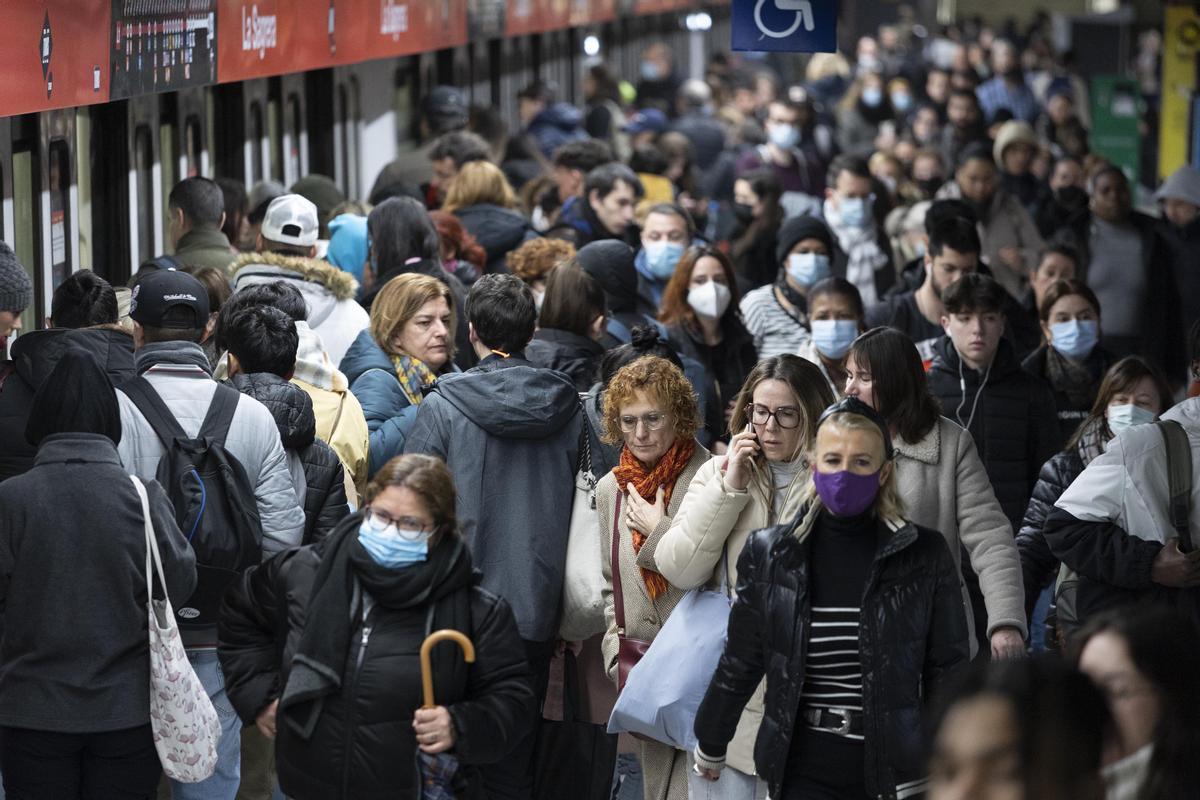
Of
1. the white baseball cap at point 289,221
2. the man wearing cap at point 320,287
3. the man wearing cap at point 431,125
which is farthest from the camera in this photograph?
the man wearing cap at point 431,125

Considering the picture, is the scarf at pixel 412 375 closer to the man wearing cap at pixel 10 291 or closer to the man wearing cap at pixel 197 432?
the man wearing cap at pixel 197 432

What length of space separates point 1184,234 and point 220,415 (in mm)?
6784

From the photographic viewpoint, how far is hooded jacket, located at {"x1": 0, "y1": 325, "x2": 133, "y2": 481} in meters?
5.32

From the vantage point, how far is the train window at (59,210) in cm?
780

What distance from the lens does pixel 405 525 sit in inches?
173

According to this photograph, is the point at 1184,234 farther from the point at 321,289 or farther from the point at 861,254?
the point at 321,289

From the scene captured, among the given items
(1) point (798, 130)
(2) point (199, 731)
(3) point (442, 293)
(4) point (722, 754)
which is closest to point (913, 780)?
(4) point (722, 754)

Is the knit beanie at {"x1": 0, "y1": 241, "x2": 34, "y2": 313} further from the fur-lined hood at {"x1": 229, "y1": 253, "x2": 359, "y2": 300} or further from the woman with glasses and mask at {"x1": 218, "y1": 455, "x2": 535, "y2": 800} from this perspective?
the woman with glasses and mask at {"x1": 218, "y1": 455, "x2": 535, "y2": 800}

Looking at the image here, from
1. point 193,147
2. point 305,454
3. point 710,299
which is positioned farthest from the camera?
point 193,147

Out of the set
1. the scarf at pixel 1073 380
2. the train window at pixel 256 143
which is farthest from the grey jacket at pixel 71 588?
the train window at pixel 256 143

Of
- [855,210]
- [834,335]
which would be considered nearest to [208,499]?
[834,335]

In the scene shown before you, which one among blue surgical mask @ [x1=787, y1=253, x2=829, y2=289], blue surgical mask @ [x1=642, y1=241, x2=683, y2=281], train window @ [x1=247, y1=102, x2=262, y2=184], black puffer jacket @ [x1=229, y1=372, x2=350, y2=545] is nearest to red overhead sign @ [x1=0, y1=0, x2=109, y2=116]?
black puffer jacket @ [x1=229, y1=372, x2=350, y2=545]

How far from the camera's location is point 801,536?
459 cm

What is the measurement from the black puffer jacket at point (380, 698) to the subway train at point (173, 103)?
204 centimetres
